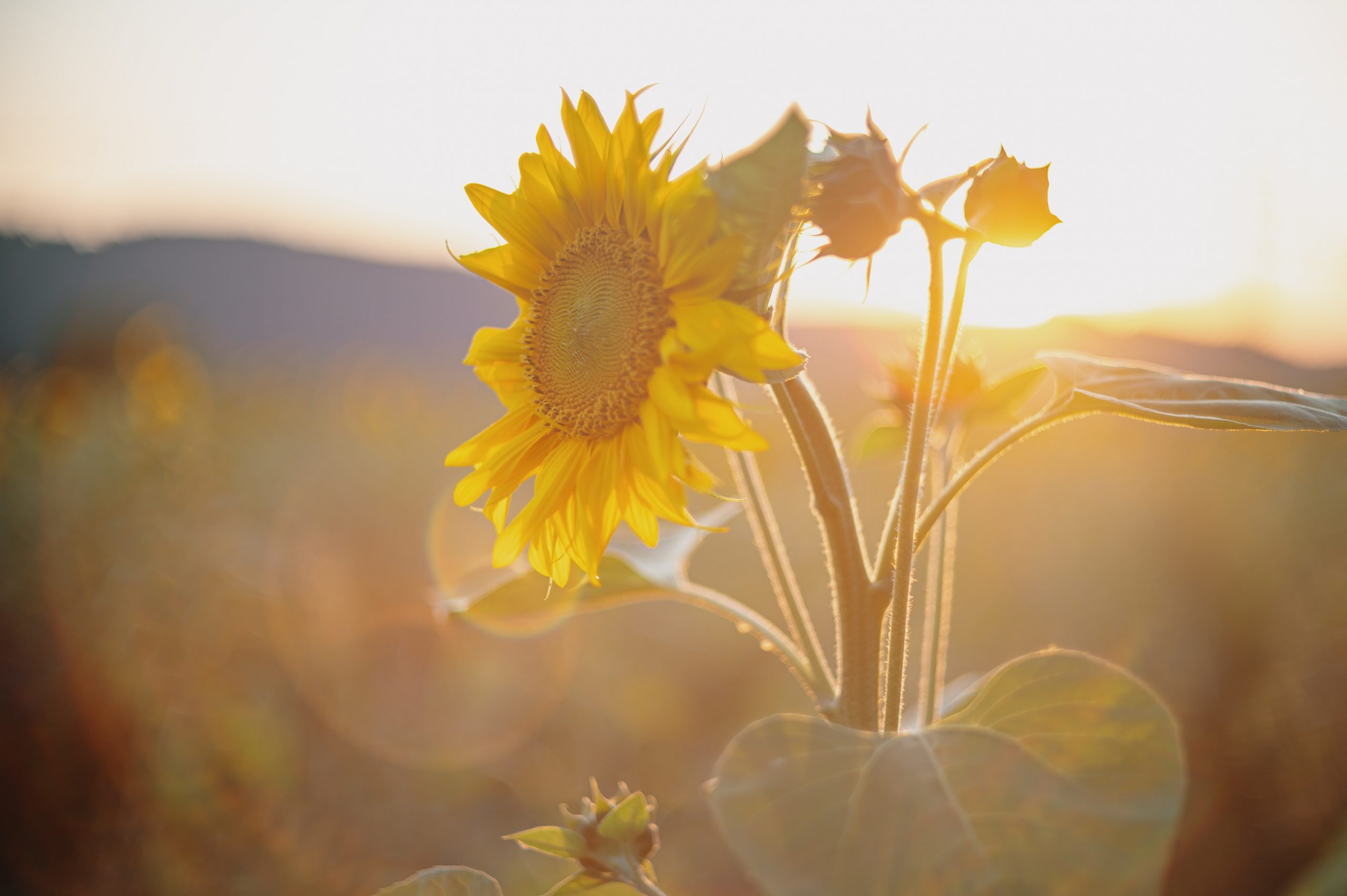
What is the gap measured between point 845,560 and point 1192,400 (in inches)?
11.5

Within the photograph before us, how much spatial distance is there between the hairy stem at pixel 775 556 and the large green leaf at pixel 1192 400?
0.28m

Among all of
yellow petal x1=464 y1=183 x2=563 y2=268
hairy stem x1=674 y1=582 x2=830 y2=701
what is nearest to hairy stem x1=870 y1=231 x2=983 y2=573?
hairy stem x1=674 y1=582 x2=830 y2=701

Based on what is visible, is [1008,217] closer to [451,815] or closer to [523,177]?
[523,177]

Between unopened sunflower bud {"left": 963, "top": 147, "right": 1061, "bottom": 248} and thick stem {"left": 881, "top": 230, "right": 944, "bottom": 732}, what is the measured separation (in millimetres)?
37

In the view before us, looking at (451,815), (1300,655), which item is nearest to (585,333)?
(1300,655)

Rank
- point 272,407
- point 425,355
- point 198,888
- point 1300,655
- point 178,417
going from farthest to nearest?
point 425,355 < point 272,407 < point 178,417 < point 198,888 < point 1300,655

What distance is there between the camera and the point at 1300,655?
277 centimetres

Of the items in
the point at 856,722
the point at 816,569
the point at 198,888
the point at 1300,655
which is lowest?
the point at 198,888

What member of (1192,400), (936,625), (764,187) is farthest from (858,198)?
(936,625)

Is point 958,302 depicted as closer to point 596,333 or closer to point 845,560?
point 845,560

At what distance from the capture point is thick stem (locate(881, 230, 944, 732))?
0.55 metres

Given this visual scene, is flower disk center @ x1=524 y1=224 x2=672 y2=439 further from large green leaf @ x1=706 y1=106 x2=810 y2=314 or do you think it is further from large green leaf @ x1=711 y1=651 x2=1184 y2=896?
large green leaf @ x1=711 y1=651 x2=1184 y2=896

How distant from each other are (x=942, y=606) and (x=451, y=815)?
11.1 ft

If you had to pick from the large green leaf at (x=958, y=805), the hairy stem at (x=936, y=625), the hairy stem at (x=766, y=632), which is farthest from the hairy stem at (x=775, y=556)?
the large green leaf at (x=958, y=805)
